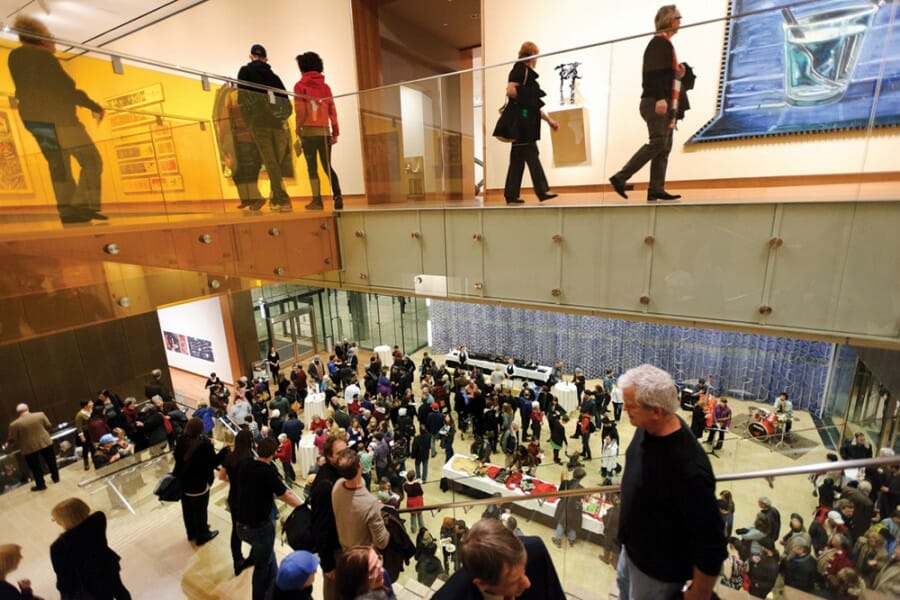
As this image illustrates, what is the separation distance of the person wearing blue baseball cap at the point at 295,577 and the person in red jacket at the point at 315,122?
5.20 meters

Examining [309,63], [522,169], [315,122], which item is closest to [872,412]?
[522,169]

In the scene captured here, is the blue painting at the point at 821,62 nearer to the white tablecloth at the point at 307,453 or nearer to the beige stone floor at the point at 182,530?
the beige stone floor at the point at 182,530

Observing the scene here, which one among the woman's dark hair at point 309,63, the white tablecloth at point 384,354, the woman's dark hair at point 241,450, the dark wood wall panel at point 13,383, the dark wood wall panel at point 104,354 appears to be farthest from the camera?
the white tablecloth at point 384,354

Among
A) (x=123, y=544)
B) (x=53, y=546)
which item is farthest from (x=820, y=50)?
(x=123, y=544)

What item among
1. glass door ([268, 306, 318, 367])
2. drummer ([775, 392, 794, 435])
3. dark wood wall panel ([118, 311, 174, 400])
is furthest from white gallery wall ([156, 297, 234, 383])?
drummer ([775, 392, 794, 435])

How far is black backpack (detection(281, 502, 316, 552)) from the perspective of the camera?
2.95m

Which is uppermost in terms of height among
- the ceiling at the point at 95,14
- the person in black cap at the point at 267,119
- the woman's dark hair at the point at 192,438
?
the ceiling at the point at 95,14

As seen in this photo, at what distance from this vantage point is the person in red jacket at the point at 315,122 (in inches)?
244

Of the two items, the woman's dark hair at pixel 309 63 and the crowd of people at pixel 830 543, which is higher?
the woman's dark hair at pixel 309 63

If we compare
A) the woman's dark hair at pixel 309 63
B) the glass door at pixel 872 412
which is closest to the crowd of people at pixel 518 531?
the glass door at pixel 872 412

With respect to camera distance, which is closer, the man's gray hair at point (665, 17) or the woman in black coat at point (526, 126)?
the man's gray hair at point (665, 17)

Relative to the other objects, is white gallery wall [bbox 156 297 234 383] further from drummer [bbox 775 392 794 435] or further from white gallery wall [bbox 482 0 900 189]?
drummer [bbox 775 392 794 435]

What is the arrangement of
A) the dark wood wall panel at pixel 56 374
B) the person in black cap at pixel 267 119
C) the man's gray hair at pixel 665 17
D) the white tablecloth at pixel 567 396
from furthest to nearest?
the white tablecloth at pixel 567 396, the dark wood wall panel at pixel 56 374, the person in black cap at pixel 267 119, the man's gray hair at pixel 665 17

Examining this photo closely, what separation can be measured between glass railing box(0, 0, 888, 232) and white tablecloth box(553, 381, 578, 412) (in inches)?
291
